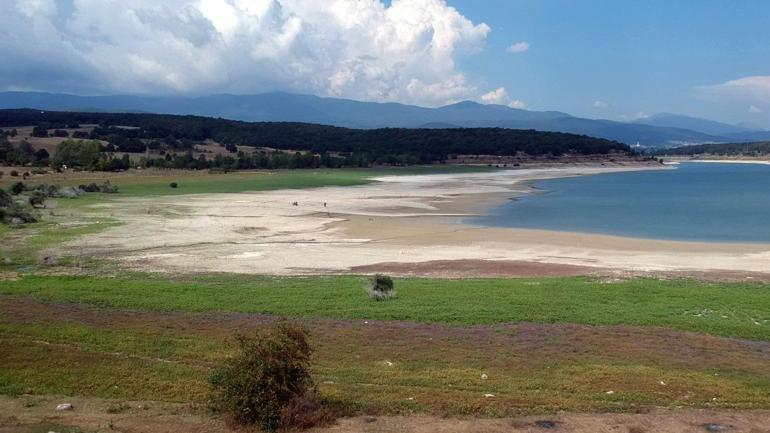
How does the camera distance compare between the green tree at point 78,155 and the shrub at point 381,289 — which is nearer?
the shrub at point 381,289

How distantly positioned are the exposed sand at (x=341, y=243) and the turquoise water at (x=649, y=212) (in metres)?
3.81

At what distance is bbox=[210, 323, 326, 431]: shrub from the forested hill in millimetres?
135053

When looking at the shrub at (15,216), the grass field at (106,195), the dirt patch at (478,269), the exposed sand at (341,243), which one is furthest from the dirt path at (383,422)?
the shrub at (15,216)

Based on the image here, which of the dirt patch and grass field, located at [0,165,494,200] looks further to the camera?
grass field, located at [0,165,494,200]

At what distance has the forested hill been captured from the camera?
505 feet

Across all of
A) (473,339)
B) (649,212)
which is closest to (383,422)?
(473,339)

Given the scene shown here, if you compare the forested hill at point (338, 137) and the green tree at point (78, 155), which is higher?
the forested hill at point (338, 137)

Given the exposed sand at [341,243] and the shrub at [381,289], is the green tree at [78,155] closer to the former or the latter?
the exposed sand at [341,243]

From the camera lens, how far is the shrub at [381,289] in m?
19.7

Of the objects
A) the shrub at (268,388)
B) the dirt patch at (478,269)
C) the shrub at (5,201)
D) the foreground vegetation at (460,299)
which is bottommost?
the shrub at (5,201)

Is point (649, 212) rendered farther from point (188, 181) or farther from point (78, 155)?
point (78, 155)

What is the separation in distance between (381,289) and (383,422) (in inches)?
393

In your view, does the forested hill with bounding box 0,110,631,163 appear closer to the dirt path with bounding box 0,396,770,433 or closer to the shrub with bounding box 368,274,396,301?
the shrub with bounding box 368,274,396,301

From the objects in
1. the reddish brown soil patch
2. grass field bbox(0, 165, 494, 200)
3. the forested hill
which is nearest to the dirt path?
the reddish brown soil patch
